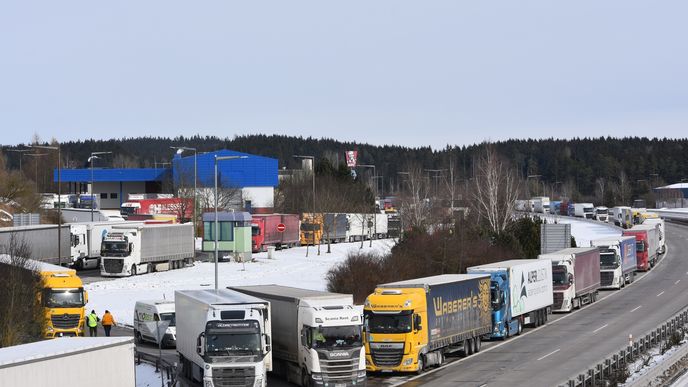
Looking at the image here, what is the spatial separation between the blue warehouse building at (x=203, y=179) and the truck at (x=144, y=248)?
27476 mm

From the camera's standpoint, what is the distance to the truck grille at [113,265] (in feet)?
227

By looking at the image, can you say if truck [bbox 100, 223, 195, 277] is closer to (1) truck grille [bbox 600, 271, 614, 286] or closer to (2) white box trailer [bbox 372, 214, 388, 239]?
(1) truck grille [bbox 600, 271, 614, 286]

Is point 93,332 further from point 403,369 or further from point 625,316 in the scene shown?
point 625,316

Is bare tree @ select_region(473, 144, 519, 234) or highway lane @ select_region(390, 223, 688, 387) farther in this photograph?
bare tree @ select_region(473, 144, 519, 234)

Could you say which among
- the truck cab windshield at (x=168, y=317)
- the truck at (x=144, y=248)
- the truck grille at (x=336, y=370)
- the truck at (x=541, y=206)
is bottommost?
the truck grille at (x=336, y=370)

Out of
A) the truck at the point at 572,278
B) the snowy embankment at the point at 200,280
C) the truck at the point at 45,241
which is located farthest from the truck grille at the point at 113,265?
the truck at the point at 572,278

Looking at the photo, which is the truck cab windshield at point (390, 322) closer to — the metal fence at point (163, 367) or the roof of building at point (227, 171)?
the metal fence at point (163, 367)

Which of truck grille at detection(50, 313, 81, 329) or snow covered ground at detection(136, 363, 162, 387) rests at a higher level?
truck grille at detection(50, 313, 81, 329)

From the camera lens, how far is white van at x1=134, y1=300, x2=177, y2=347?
42.1 meters

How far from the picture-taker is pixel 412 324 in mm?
32844

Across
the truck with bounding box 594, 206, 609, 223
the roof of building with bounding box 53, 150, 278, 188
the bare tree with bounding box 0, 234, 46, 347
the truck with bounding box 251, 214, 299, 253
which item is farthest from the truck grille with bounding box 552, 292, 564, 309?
the truck with bounding box 594, 206, 609, 223

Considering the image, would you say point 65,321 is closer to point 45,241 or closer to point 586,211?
point 45,241

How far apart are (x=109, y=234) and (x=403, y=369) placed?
41249mm

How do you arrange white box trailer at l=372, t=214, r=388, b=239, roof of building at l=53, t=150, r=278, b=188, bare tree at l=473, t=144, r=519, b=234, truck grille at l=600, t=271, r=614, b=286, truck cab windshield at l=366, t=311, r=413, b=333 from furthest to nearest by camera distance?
roof of building at l=53, t=150, r=278, b=188 < white box trailer at l=372, t=214, r=388, b=239 < bare tree at l=473, t=144, r=519, b=234 < truck grille at l=600, t=271, r=614, b=286 < truck cab windshield at l=366, t=311, r=413, b=333
